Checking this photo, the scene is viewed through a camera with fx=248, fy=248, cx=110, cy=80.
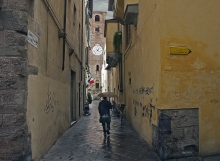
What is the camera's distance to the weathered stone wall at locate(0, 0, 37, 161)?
430 cm

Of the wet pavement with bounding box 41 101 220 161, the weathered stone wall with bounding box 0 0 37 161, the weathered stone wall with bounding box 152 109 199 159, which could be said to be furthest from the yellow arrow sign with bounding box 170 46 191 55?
the weathered stone wall with bounding box 0 0 37 161

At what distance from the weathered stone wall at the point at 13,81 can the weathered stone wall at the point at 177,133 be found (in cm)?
285

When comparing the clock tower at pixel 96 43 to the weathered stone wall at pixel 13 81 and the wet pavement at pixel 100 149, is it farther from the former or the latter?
the weathered stone wall at pixel 13 81

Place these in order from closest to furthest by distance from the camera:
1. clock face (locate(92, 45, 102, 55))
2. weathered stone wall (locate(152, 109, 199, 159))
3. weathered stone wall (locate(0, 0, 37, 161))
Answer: weathered stone wall (locate(0, 0, 37, 161)), weathered stone wall (locate(152, 109, 199, 159)), clock face (locate(92, 45, 102, 55))

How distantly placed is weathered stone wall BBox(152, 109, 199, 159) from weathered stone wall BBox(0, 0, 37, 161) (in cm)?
285

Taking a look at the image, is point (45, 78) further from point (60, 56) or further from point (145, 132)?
point (145, 132)

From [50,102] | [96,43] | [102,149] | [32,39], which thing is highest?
[96,43]

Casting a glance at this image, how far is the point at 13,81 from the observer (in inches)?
172

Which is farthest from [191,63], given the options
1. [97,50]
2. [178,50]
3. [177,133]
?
[97,50]

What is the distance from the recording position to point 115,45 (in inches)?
625

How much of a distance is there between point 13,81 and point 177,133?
3604 mm

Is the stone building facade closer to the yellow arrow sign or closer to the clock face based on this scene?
the yellow arrow sign

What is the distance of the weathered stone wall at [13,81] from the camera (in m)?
4.30

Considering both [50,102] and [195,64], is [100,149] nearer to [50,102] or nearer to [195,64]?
[50,102]
